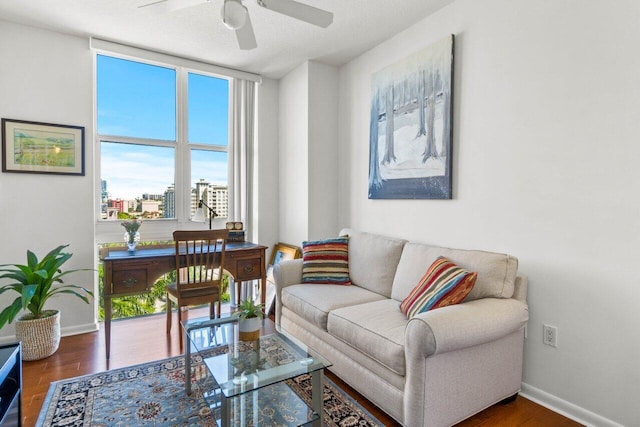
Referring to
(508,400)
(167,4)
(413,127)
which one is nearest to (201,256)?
(167,4)

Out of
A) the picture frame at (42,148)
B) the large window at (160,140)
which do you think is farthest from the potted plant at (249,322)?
the picture frame at (42,148)

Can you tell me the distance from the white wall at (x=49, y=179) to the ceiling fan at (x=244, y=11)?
1722mm

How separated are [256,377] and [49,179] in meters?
2.77

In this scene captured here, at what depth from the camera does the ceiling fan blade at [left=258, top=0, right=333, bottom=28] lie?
1.85 meters

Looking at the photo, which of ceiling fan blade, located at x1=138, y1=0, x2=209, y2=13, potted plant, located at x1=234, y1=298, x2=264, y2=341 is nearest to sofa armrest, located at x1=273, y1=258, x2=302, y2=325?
potted plant, located at x1=234, y1=298, x2=264, y2=341

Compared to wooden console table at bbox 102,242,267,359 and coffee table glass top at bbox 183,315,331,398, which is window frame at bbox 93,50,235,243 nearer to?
wooden console table at bbox 102,242,267,359

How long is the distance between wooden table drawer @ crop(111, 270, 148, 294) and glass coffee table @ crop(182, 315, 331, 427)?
0.95m

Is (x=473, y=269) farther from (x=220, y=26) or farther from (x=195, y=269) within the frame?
(x=220, y=26)

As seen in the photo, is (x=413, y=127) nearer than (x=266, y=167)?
Yes

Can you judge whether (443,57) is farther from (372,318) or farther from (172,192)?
(172,192)

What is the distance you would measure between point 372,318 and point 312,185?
6.19 ft

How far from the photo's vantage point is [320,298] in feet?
8.29

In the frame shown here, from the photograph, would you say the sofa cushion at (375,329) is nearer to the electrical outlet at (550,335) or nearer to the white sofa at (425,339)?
the white sofa at (425,339)

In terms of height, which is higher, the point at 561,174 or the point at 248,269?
the point at 561,174
